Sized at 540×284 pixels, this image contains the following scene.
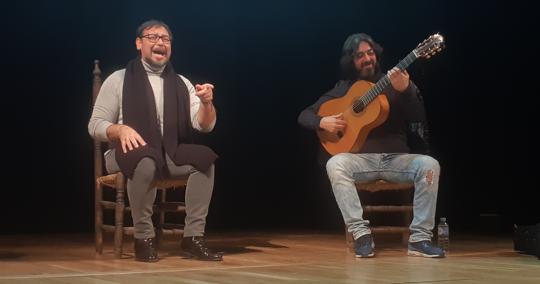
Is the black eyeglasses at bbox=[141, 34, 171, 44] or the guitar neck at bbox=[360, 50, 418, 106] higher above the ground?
the black eyeglasses at bbox=[141, 34, 171, 44]

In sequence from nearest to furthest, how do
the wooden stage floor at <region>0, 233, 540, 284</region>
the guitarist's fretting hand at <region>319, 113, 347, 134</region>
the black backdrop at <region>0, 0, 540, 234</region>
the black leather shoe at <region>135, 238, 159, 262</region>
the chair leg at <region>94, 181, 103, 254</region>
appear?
the wooden stage floor at <region>0, 233, 540, 284</region>
the black leather shoe at <region>135, 238, 159, 262</region>
the chair leg at <region>94, 181, 103, 254</region>
the guitarist's fretting hand at <region>319, 113, 347, 134</region>
the black backdrop at <region>0, 0, 540, 234</region>

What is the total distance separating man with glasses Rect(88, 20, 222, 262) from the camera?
299cm

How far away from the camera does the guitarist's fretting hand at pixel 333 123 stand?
11.2 feet

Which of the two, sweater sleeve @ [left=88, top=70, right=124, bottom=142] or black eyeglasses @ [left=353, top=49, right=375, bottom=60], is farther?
black eyeglasses @ [left=353, top=49, right=375, bottom=60]

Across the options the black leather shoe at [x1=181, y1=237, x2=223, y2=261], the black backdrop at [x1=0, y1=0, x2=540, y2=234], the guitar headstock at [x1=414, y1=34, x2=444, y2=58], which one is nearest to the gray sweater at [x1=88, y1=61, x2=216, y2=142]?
the black leather shoe at [x1=181, y1=237, x2=223, y2=261]

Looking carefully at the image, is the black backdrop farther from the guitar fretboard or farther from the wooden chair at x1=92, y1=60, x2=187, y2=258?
the guitar fretboard

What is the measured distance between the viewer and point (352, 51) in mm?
3502

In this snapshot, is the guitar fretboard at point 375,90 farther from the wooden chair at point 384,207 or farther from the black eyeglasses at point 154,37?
the black eyeglasses at point 154,37

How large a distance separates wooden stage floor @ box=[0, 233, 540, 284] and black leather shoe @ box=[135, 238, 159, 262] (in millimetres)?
37

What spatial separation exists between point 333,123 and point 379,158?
252mm

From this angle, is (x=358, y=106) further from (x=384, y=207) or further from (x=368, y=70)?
(x=384, y=207)

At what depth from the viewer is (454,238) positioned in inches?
167

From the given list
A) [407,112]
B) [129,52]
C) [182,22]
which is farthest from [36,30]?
[407,112]

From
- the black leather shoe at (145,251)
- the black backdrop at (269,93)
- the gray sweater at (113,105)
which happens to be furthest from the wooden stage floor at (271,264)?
the black backdrop at (269,93)
